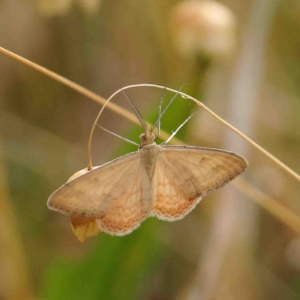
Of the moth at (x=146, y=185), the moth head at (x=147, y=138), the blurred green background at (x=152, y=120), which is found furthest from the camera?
the blurred green background at (x=152, y=120)

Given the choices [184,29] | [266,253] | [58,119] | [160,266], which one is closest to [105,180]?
[184,29]

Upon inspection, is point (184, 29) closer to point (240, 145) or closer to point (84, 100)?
point (240, 145)

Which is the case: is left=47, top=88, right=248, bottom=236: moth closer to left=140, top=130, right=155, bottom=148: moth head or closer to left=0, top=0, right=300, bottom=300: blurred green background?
left=140, top=130, right=155, bottom=148: moth head

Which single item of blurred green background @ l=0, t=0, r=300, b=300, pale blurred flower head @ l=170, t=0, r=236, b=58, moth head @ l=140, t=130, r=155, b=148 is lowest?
blurred green background @ l=0, t=0, r=300, b=300

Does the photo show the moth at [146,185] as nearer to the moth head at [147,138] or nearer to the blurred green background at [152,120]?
the moth head at [147,138]

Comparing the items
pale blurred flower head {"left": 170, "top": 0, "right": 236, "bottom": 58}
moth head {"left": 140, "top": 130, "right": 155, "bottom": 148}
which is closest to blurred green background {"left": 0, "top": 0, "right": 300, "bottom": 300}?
pale blurred flower head {"left": 170, "top": 0, "right": 236, "bottom": 58}

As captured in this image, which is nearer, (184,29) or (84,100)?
(184,29)

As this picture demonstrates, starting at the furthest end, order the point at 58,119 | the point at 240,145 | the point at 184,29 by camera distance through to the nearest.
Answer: the point at 58,119 < the point at 240,145 < the point at 184,29

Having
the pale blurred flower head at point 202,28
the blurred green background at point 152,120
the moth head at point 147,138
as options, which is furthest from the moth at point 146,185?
the pale blurred flower head at point 202,28
